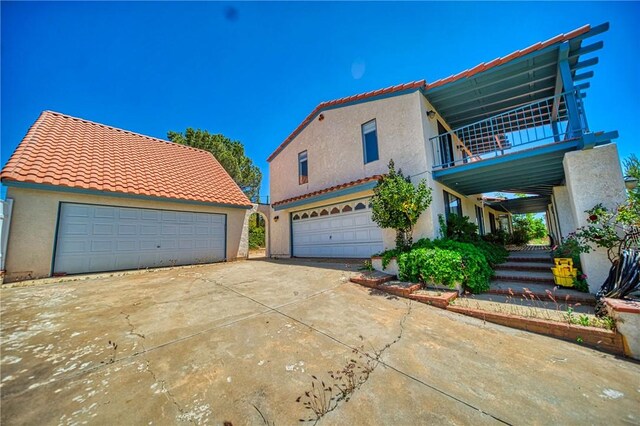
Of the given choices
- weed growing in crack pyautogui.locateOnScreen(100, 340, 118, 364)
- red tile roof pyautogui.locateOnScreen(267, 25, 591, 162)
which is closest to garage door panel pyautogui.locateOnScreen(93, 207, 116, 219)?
weed growing in crack pyautogui.locateOnScreen(100, 340, 118, 364)

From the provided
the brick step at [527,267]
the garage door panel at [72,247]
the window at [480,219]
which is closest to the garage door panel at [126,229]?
the garage door panel at [72,247]

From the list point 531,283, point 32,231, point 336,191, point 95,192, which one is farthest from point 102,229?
point 531,283

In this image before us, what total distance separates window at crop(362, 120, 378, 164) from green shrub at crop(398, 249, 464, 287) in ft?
15.6

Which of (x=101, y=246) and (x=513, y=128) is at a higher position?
(x=513, y=128)

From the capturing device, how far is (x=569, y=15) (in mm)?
6613

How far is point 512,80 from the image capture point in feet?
24.7

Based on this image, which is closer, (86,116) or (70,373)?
(70,373)

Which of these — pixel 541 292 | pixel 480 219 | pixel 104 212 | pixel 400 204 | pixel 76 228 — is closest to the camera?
pixel 541 292

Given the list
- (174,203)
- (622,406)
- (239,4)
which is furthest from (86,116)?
(622,406)

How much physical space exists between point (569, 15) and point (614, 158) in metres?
4.96

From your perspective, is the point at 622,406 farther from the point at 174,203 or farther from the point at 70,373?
the point at 174,203

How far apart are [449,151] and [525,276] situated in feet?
20.4

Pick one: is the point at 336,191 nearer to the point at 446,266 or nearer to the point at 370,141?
the point at 370,141

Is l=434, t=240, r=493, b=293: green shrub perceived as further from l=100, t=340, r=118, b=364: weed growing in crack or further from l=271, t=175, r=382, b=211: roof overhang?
l=100, t=340, r=118, b=364: weed growing in crack
